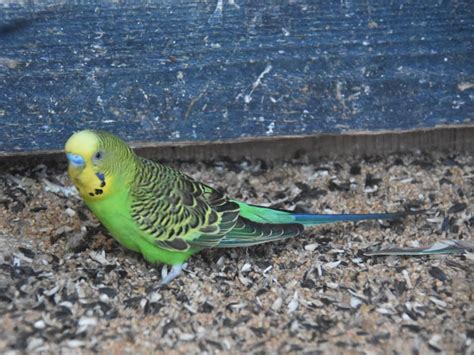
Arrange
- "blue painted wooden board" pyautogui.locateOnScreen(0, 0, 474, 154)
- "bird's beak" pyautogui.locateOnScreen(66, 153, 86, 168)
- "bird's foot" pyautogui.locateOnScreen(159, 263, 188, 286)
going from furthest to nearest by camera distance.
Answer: "blue painted wooden board" pyautogui.locateOnScreen(0, 0, 474, 154) < "bird's foot" pyautogui.locateOnScreen(159, 263, 188, 286) < "bird's beak" pyautogui.locateOnScreen(66, 153, 86, 168)

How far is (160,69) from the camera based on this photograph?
3.20 meters

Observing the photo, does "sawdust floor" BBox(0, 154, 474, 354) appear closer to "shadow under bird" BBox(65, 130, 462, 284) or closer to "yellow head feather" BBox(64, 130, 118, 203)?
"shadow under bird" BBox(65, 130, 462, 284)

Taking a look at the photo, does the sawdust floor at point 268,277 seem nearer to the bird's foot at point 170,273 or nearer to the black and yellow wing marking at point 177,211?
the bird's foot at point 170,273

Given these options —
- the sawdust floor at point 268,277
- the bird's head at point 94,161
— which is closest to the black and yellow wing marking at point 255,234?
→ the sawdust floor at point 268,277

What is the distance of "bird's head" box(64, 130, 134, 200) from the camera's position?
274 cm

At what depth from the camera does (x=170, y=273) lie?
299cm

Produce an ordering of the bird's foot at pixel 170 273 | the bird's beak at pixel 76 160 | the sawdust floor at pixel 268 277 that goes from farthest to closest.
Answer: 1. the bird's foot at pixel 170 273
2. the bird's beak at pixel 76 160
3. the sawdust floor at pixel 268 277

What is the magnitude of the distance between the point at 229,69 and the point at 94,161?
2.48ft

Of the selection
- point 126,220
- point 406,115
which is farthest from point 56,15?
point 406,115

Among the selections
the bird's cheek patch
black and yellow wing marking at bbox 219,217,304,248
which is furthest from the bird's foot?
the bird's cheek patch

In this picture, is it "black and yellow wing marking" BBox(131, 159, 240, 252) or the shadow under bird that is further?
"black and yellow wing marking" BBox(131, 159, 240, 252)

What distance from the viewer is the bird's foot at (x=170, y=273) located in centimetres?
294

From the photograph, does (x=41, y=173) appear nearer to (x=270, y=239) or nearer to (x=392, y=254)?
(x=270, y=239)

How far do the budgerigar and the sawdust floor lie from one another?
0.38 ft
